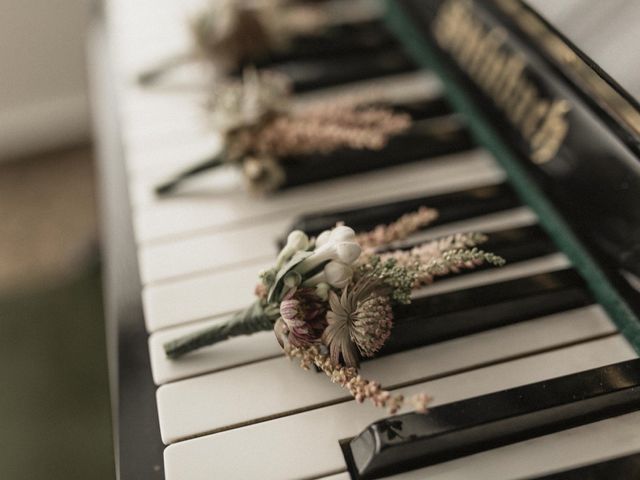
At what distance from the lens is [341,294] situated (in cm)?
100

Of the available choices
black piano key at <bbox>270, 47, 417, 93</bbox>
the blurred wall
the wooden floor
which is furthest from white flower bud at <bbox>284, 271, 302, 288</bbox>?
the blurred wall

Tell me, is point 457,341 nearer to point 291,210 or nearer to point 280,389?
point 280,389

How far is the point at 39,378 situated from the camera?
7.38ft

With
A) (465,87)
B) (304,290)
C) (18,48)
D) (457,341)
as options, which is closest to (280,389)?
(304,290)

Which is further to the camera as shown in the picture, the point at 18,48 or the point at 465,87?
the point at 18,48

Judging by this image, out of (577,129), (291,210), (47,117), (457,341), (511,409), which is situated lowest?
(511,409)

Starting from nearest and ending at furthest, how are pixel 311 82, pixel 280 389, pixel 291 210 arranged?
1. pixel 280 389
2. pixel 291 210
3. pixel 311 82

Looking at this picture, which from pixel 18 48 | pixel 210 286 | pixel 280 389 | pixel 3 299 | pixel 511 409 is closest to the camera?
pixel 511 409

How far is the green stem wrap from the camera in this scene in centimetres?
109

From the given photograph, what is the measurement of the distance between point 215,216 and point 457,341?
1.91ft

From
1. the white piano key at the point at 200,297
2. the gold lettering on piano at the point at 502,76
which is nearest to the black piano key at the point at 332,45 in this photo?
the gold lettering on piano at the point at 502,76

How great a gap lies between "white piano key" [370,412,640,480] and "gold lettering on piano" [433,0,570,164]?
0.50 m

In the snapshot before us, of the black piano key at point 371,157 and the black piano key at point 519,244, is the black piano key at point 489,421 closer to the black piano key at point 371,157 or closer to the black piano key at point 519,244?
the black piano key at point 519,244

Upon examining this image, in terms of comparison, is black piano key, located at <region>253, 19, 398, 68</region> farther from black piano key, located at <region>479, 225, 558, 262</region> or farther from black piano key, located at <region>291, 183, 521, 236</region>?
black piano key, located at <region>479, 225, 558, 262</region>
